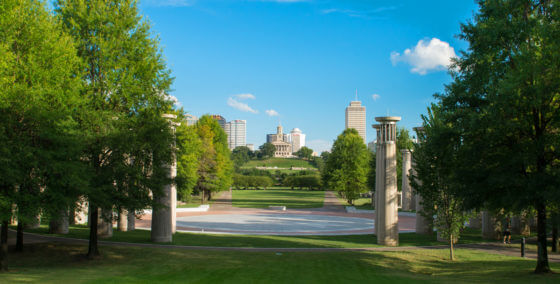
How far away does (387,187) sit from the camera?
24219 mm

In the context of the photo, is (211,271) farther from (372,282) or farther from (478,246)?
(478,246)

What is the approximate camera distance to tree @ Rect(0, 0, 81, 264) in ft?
47.1

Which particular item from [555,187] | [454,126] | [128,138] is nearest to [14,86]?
[128,138]

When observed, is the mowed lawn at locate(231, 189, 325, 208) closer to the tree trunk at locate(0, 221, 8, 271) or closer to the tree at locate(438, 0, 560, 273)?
the tree trunk at locate(0, 221, 8, 271)

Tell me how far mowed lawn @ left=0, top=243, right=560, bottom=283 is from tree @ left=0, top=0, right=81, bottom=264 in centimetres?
259

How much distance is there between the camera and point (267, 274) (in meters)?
15.7

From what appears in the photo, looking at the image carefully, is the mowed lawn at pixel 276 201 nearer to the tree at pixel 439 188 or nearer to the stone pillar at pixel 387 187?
the stone pillar at pixel 387 187

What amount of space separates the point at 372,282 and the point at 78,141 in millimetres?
12045

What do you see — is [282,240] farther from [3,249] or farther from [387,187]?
→ [3,249]

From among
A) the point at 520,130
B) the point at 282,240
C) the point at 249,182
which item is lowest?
the point at 282,240

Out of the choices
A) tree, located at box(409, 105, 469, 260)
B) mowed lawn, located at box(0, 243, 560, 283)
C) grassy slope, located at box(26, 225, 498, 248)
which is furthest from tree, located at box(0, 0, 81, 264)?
tree, located at box(409, 105, 469, 260)

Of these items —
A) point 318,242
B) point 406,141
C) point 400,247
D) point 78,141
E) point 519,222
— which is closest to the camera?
point 78,141

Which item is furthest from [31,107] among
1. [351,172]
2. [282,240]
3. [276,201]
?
[276,201]

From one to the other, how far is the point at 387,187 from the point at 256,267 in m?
10.6
